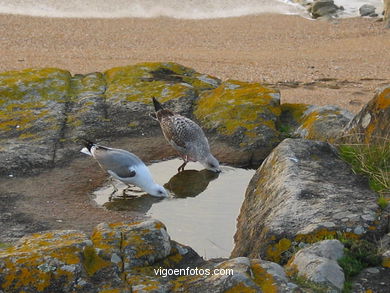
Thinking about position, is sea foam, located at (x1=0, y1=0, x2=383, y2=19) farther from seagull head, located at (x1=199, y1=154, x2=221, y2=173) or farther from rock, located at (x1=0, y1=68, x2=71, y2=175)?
seagull head, located at (x1=199, y1=154, x2=221, y2=173)

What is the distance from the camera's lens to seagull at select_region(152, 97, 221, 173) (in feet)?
24.4

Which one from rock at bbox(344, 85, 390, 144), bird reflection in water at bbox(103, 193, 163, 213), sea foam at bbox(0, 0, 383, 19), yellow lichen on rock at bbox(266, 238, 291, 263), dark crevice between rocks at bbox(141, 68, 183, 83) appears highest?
rock at bbox(344, 85, 390, 144)

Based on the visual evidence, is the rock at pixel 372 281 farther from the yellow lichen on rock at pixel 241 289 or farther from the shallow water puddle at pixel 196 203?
the shallow water puddle at pixel 196 203

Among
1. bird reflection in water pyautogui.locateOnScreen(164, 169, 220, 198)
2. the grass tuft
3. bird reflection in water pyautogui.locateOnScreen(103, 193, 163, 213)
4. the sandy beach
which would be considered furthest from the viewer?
the sandy beach

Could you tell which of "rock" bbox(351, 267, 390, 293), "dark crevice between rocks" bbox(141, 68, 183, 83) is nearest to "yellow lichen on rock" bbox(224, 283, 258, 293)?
"rock" bbox(351, 267, 390, 293)

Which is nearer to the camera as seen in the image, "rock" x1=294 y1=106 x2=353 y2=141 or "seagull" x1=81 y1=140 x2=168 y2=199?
"seagull" x1=81 y1=140 x2=168 y2=199

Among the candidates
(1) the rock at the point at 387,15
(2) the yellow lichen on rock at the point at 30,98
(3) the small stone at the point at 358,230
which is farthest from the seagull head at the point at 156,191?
(1) the rock at the point at 387,15

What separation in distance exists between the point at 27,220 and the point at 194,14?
15.7m

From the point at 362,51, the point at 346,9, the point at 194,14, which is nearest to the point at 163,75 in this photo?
the point at 362,51

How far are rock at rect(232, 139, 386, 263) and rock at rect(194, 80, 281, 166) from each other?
156cm

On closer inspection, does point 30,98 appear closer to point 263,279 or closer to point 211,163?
point 211,163

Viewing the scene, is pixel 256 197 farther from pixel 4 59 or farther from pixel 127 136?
pixel 4 59

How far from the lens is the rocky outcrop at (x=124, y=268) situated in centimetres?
390

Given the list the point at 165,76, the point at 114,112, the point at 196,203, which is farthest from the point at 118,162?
the point at 165,76
